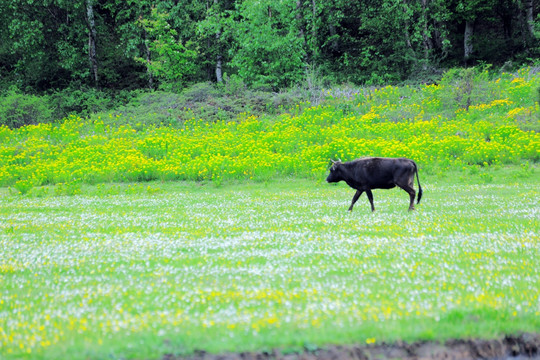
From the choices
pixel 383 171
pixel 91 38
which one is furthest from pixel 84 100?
pixel 383 171

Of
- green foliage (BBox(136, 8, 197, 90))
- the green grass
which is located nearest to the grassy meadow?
the green grass

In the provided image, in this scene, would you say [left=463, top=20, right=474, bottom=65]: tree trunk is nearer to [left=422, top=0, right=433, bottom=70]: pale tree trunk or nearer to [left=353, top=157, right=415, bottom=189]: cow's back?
[left=422, top=0, right=433, bottom=70]: pale tree trunk

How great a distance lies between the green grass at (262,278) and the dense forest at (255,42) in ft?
89.7

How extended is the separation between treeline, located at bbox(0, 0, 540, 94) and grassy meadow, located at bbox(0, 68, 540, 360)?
52.9 feet

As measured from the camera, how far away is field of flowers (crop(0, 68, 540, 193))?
24062 mm

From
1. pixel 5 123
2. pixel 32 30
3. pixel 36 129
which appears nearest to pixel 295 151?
pixel 36 129

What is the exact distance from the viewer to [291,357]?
5.90 metres

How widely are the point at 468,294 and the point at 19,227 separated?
1144cm

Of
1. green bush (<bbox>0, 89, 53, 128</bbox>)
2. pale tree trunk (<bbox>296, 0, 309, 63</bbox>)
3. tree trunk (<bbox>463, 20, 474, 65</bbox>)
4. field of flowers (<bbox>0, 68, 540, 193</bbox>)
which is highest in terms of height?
pale tree trunk (<bbox>296, 0, 309, 63</bbox>)

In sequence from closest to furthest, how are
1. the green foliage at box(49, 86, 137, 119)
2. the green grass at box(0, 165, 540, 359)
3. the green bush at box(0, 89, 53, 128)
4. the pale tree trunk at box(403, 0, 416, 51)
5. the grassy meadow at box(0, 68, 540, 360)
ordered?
the green grass at box(0, 165, 540, 359), the grassy meadow at box(0, 68, 540, 360), the green bush at box(0, 89, 53, 128), the pale tree trunk at box(403, 0, 416, 51), the green foliage at box(49, 86, 137, 119)

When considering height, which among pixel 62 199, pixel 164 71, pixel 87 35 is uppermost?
pixel 87 35

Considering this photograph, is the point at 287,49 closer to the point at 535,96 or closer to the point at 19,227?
the point at 535,96

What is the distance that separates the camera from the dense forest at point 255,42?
138 ft

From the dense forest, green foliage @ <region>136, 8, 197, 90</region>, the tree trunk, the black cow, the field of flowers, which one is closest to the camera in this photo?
the black cow
